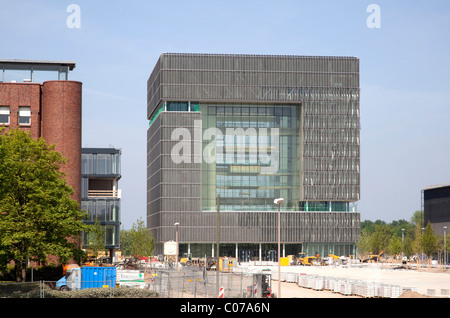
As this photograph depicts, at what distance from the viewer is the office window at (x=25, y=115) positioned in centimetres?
6900

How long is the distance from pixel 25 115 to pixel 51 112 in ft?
9.59

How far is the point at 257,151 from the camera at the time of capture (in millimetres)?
143875

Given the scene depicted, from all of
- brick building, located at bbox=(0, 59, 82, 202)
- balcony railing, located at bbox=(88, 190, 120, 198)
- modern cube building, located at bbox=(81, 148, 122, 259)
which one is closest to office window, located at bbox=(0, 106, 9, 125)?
brick building, located at bbox=(0, 59, 82, 202)

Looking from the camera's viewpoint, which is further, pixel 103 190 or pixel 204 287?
pixel 103 190

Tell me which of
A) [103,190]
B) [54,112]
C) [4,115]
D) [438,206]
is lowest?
[438,206]

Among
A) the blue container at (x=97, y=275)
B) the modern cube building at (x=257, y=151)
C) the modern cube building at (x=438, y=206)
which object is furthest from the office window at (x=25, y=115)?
the modern cube building at (x=438, y=206)

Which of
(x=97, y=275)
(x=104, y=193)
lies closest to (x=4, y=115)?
(x=97, y=275)

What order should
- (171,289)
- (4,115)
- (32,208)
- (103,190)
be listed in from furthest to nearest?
(103,190) < (4,115) < (32,208) < (171,289)

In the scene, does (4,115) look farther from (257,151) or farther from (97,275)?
(257,151)

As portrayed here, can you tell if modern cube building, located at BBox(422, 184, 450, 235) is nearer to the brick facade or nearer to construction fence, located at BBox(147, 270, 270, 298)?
the brick facade

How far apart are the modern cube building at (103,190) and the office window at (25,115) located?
3773 centimetres

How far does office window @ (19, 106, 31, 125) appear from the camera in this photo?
6900 centimetres

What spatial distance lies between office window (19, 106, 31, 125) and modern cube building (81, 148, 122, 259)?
3773cm
